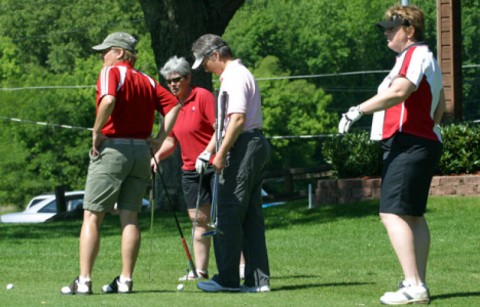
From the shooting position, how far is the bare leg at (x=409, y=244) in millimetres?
8305

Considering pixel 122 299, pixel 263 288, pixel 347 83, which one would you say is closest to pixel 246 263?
pixel 263 288

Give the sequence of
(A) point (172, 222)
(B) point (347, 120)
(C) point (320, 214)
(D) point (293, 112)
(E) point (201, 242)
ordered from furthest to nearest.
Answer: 1. (D) point (293, 112)
2. (C) point (320, 214)
3. (A) point (172, 222)
4. (E) point (201, 242)
5. (B) point (347, 120)

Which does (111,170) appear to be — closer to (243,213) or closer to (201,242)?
(243,213)

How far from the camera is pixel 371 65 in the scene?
274 feet

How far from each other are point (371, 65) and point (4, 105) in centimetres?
2994

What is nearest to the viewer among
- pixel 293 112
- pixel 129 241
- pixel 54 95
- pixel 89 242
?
pixel 89 242

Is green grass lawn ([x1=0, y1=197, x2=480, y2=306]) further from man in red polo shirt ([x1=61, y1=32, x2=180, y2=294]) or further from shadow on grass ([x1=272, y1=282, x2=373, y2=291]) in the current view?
man in red polo shirt ([x1=61, y1=32, x2=180, y2=294])

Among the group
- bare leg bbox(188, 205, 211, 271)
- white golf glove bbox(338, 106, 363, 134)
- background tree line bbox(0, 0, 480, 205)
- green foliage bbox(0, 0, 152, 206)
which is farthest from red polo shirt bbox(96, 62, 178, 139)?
background tree line bbox(0, 0, 480, 205)

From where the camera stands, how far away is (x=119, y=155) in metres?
8.98

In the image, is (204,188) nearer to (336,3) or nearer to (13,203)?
(13,203)

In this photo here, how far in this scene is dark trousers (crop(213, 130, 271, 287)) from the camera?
9000 millimetres

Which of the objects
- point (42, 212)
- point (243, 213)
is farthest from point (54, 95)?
point (243, 213)

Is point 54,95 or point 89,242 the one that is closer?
point 89,242

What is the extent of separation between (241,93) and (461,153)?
395 inches
